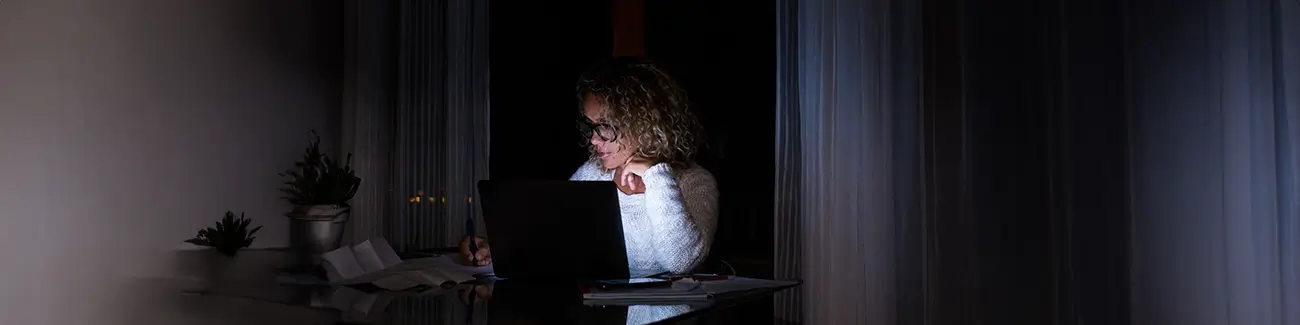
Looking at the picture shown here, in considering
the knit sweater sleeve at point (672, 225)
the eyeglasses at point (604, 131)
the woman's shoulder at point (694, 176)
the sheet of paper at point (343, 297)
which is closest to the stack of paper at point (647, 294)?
the sheet of paper at point (343, 297)

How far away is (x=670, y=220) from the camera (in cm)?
221

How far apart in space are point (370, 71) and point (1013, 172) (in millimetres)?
2647

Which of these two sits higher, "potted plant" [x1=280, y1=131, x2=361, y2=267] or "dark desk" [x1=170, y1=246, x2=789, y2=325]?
"potted plant" [x1=280, y1=131, x2=361, y2=267]

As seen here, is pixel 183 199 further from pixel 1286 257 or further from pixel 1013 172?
pixel 1286 257

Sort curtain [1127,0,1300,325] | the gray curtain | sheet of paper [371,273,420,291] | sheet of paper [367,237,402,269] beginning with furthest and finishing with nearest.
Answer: the gray curtain, sheet of paper [367,237,402,269], sheet of paper [371,273,420,291], curtain [1127,0,1300,325]

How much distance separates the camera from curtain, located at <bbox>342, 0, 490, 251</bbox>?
3.70 meters

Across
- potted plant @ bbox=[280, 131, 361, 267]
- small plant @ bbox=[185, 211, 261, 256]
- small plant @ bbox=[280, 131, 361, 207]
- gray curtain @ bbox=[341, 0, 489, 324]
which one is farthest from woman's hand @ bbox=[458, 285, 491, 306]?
gray curtain @ bbox=[341, 0, 489, 324]

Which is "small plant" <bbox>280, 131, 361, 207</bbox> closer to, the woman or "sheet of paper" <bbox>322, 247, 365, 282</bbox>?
the woman

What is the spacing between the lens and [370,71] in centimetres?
369

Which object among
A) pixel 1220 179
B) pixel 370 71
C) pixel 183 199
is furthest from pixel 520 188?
pixel 370 71

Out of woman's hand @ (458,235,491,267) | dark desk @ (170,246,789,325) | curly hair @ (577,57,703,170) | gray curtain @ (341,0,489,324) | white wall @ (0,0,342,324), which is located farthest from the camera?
gray curtain @ (341,0,489,324)

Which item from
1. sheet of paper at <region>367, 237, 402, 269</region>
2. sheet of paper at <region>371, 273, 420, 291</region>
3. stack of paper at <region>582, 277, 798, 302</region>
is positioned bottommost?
sheet of paper at <region>371, 273, 420, 291</region>

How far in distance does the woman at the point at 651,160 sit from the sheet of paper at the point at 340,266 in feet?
2.40

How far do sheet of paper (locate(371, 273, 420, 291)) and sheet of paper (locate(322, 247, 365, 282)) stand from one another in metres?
0.10
